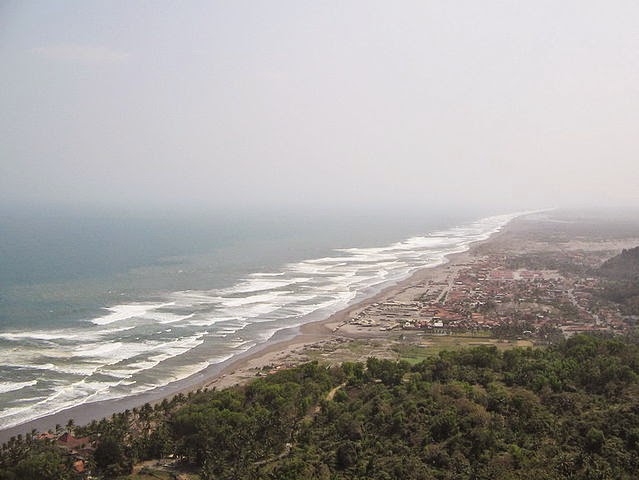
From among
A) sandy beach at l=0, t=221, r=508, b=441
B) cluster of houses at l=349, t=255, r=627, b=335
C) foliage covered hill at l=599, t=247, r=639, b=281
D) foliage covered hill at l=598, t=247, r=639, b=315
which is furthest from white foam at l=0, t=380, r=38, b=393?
foliage covered hill at l=599, t=247, r=639, b=281

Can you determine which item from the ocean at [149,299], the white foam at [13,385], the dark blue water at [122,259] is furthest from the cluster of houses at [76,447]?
the dark blue water at [122,259]

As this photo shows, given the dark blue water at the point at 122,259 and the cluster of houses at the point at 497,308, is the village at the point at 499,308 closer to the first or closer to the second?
the cluster of houses at the point at 497,308

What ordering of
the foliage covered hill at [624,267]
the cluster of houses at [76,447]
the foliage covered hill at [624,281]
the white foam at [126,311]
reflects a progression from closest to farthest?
the cluster of houses at [76,447] < the white foam at [126,311] < the foliage covered hill at [624,281] < the foliage covered hill at [624,267]

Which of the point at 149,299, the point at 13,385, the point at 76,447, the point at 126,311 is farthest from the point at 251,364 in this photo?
the point at 149,299

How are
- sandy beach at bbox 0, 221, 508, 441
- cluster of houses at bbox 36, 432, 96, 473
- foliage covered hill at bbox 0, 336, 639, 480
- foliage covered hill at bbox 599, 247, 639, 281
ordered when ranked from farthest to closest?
foliage covered hill at bbox 599, 247, 639, 281 → sandy beach at bbox 0, 221, 508, 441 → cluster of houses at bbox 36, 432, 96, 473 → foliage covered hill at bbox 0, 336, 639, 480

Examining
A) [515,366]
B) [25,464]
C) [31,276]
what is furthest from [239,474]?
[31,276]

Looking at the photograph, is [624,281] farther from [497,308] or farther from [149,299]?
[149,299]

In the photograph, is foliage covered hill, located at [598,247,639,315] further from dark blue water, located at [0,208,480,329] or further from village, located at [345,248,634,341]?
dark blue water, located at [0,208,480,329]
